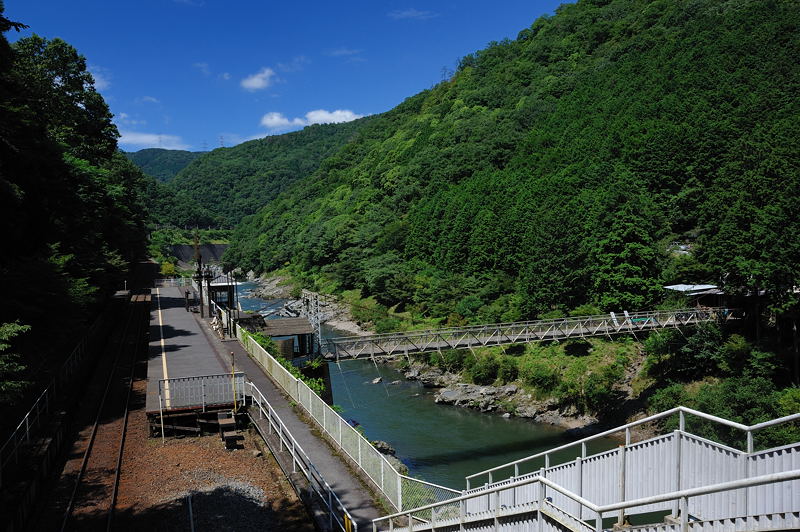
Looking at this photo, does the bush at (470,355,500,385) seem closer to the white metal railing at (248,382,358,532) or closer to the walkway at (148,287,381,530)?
the walkway at (148,287,381,530)

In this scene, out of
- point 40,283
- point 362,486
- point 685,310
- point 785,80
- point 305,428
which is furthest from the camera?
point 785,80

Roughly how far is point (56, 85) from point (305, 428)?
4506cm

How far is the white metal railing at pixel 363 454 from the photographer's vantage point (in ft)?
35.8

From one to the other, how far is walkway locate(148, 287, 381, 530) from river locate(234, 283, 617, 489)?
6.03m

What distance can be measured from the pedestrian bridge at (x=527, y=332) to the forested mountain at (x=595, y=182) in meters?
3.01

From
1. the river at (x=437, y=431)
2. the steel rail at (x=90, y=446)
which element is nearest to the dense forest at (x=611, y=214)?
the river at (x=437, y=431)

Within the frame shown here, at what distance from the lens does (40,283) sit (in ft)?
61.0

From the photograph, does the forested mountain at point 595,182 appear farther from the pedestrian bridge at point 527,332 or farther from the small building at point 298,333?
the small building at point 298,333

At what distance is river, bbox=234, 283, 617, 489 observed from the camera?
24.9 metres

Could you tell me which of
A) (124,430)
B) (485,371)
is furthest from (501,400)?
(124,430)

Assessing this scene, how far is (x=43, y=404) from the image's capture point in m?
18.0

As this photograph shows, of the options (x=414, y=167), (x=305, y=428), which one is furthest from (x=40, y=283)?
(x=414, y=167)

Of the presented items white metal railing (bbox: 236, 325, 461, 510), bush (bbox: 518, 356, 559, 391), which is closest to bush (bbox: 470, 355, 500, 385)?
bush (bbox: 518, 356, 559, 391)

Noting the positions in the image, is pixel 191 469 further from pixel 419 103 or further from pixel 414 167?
pixel 419 103
